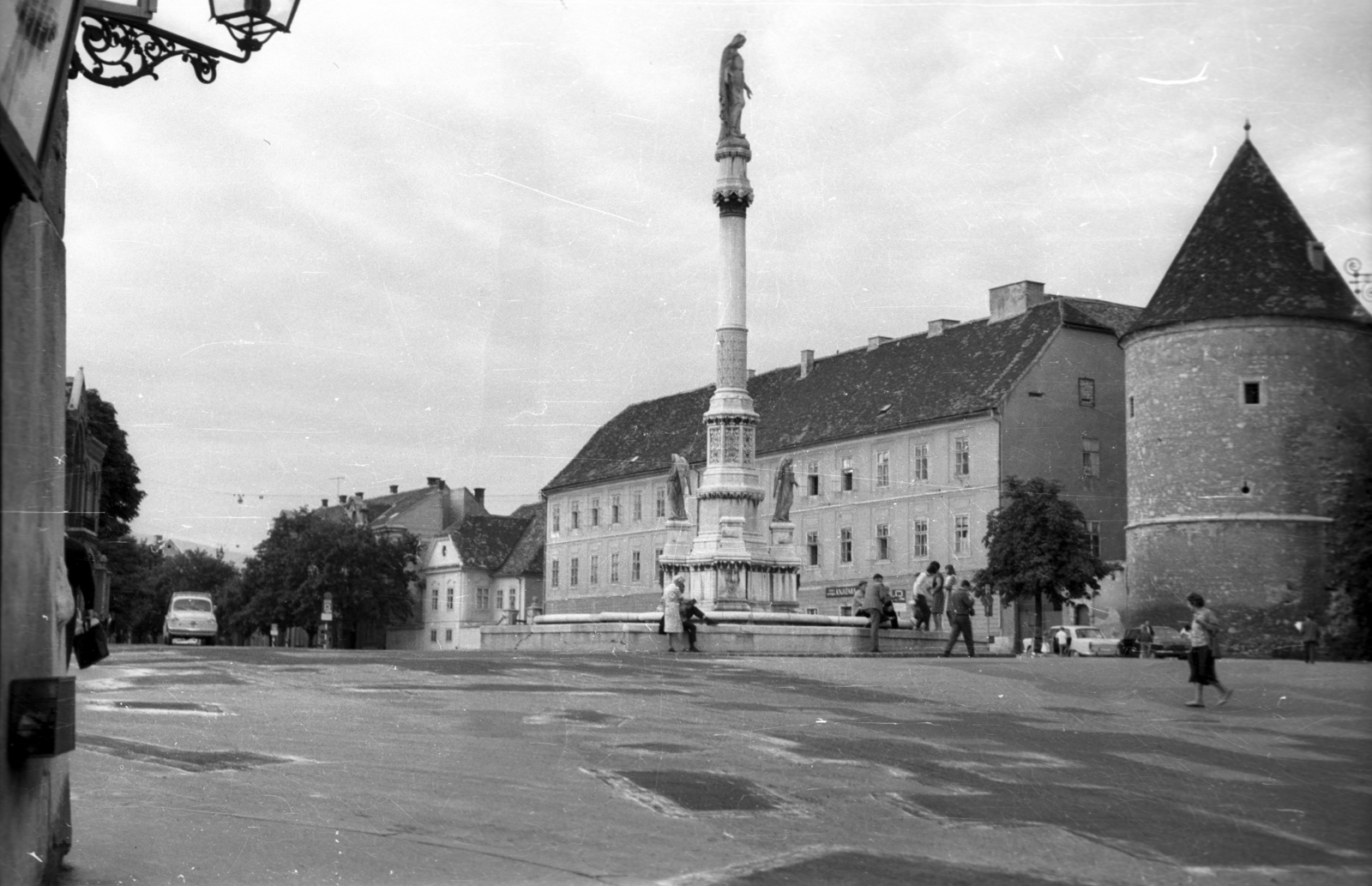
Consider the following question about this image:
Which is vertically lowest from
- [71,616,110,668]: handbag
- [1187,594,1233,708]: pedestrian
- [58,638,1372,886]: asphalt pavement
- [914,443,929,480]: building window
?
[58,638,1372,886]: asphalt pavement

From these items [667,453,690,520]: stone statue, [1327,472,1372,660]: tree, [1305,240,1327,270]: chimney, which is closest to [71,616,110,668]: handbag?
[667,453,690,520]: stone statue

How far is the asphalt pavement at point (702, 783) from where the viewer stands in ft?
28.6

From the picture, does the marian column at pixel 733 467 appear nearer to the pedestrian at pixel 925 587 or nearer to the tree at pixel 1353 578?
the pedestrian at pixel 925 587

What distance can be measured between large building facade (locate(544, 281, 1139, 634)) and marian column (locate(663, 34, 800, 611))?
Answer: 21687 mm

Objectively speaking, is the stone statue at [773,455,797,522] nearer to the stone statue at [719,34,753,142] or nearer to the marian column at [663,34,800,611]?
the marian column at [663,34,800,611]

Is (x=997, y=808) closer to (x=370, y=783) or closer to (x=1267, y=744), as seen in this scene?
(x=370, y=783)

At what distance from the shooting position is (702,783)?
11.4m

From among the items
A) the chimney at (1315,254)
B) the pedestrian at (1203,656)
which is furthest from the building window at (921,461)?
the pedestrian at (1203,656)

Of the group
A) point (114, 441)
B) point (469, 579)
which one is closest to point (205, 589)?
point (469, 579)

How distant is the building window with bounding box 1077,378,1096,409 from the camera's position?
70000mm

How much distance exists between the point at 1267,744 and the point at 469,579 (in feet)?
301

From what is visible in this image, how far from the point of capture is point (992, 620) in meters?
64.4

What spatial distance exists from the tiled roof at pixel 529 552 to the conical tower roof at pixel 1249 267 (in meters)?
53.1

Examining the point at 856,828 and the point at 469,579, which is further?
the point at 469,579
